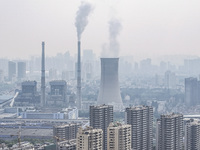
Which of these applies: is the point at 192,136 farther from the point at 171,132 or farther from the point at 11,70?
the point at 11,70

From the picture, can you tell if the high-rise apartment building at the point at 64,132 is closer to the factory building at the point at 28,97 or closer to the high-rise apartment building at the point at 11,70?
the factory building at the point at 28,97

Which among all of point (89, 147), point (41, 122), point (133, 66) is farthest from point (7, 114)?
point (133, 66)

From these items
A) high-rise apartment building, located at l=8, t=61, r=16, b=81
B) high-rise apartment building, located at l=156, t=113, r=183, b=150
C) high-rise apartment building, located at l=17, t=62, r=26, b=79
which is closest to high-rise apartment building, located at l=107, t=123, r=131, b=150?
high-rise apartment building, located at l=156, t=113, r=183, b=150

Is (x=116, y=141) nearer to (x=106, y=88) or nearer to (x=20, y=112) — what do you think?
(x=106, y=88)

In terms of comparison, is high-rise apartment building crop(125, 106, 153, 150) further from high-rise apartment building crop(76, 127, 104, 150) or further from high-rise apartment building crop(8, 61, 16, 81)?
high-rise apartment building crop(8, 61, 16, 81)

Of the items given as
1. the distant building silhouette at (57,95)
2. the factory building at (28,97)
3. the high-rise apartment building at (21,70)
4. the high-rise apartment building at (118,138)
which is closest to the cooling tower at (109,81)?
the distant building silhouette at (57,95)
